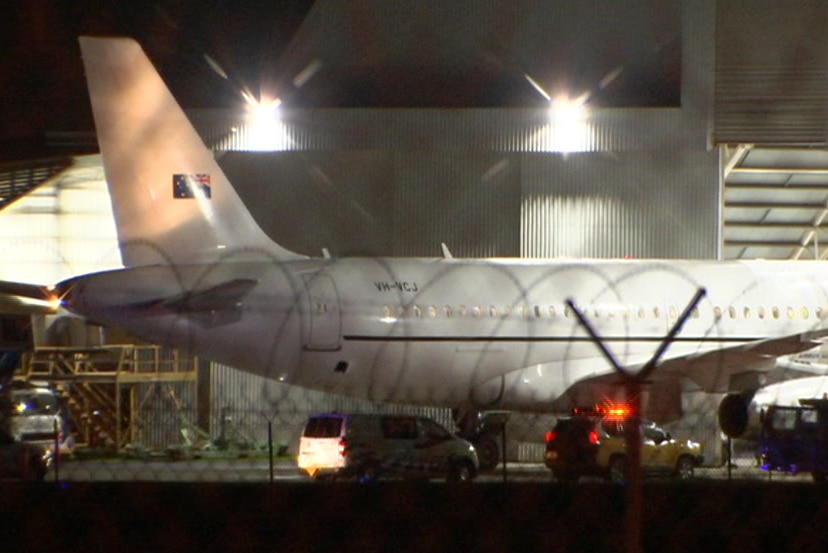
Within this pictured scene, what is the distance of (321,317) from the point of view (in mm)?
25047

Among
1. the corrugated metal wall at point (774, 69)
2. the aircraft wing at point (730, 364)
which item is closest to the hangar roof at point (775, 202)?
the corrugated metal wall at point (774, 69)

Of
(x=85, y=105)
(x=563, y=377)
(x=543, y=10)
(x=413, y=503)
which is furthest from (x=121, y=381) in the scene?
(x=413, y=503)

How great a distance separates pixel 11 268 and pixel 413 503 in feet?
89.6

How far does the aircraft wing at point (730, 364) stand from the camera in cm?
2472

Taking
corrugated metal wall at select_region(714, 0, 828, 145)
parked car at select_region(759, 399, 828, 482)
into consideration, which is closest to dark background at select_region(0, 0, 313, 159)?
corrugated metal wall at select_region(714, 0, 828, 145)

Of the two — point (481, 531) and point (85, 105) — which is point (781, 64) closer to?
point (85, 105)

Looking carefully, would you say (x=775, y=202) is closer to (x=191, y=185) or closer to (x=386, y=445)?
Result: (x=191, y=185)

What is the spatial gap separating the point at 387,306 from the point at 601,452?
5.07 meters

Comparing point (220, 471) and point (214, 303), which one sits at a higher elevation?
point (214, 303)

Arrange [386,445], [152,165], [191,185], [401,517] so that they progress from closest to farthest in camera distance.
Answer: [401,517]
[386,445]
[152,165]
[191,185]

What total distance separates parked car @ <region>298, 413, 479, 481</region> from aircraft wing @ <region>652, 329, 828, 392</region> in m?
4.77

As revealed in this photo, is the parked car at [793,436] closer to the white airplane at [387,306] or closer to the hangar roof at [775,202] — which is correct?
the white airplane at [387,306]

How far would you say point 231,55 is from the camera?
3625cm

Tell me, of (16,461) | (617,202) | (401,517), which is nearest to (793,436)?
(16,461)
